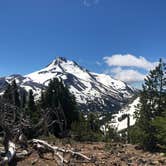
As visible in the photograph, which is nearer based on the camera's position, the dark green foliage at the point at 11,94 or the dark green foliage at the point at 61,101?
the dark green foliage at the point at 11,94

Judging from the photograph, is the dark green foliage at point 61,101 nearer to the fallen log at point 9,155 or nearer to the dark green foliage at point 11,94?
the dark green foliage at point 11,94

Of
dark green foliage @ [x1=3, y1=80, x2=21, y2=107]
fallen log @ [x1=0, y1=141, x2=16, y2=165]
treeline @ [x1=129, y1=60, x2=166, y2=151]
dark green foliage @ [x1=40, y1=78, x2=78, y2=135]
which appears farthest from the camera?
dark green foliage @ [x1=40, y1=78, x2=78, y2=135]

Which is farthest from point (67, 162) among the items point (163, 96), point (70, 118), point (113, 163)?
point (70, 118)

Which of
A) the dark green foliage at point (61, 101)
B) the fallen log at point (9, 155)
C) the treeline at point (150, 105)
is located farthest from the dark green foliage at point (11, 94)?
the treeline at point (150, 105)

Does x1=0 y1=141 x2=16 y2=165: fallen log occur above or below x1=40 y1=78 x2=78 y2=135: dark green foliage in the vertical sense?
below

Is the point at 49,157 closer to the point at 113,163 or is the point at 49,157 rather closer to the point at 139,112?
the point at 113,163

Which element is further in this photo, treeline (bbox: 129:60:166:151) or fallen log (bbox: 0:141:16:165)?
treeline (bbox: 129:60:166:151)

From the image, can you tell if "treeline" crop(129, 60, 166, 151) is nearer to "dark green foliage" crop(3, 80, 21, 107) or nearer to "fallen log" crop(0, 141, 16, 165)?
"dark green foliage" crop(3, 80, 21, 107)

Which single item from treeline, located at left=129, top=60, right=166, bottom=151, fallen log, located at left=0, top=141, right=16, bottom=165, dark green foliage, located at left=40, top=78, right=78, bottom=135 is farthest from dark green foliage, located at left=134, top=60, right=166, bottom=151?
dark green foliage, located at left=40, top=78, right=78, bottom=135

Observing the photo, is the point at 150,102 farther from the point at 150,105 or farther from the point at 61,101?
the point at 61,101

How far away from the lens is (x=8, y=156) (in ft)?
46.9

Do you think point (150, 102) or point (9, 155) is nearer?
point (9, 155)

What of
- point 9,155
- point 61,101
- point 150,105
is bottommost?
point 9,155

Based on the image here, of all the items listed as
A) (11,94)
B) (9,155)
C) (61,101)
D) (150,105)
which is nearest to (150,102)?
(150,105)
